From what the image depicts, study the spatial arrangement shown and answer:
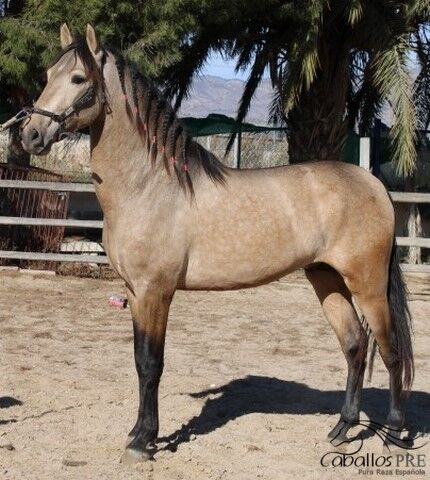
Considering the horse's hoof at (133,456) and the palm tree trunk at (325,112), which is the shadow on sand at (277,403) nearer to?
the horse's hoof at (133,456)

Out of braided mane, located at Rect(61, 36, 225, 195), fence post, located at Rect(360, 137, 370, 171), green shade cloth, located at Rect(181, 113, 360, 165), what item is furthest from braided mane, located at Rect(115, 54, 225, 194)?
green shade cloth, located at Rect(181, 113, 360, 165)

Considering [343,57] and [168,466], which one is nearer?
[168,466]

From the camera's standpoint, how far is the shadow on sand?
4.78 meters

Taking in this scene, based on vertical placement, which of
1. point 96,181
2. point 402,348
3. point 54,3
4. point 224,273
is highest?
point 54,3

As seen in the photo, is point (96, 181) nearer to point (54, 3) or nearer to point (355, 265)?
point (355, 265)

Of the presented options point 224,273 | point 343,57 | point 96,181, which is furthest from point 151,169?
point 343,57

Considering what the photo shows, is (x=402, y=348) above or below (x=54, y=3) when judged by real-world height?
below

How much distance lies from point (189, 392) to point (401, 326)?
5.23 ft

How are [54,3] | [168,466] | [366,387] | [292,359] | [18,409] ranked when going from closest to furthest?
[168,466] → [18,409] → [366,387] → [292,359] → [54,3]

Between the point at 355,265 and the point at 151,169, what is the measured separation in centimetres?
124

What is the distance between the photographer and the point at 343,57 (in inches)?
456

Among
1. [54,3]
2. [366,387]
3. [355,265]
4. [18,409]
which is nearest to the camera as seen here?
[355,265]

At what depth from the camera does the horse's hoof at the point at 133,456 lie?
4.00 metres

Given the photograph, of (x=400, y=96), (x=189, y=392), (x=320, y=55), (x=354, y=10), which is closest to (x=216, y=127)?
(x=320, y=55)
